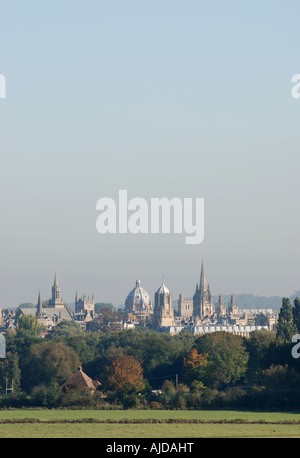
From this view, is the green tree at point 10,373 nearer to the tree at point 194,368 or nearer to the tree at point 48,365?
the tree at point 48,365

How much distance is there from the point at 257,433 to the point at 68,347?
52.3 metres

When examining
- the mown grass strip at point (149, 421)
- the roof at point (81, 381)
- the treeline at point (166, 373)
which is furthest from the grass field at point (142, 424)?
the roof at point (81, 381)

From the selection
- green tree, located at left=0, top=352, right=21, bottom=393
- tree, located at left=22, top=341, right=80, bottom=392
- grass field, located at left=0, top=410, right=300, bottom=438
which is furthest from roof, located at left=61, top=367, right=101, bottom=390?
grass field, located at left=0, top=410, right=300, bottom=438

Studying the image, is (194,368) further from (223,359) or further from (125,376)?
(125,376)

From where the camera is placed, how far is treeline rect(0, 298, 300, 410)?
6719cm

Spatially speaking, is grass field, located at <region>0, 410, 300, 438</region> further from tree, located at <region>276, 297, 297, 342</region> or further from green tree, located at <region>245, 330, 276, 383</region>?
tree, located at <region>276, 297, 297, 342</region>

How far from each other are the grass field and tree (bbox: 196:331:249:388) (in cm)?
1880

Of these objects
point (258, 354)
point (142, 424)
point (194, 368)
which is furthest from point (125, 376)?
point (142, 424)

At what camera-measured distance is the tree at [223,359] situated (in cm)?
8206

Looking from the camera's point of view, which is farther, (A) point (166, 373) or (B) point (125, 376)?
(A) point (166, 373)

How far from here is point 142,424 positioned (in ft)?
176

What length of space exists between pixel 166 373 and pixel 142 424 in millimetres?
39056
